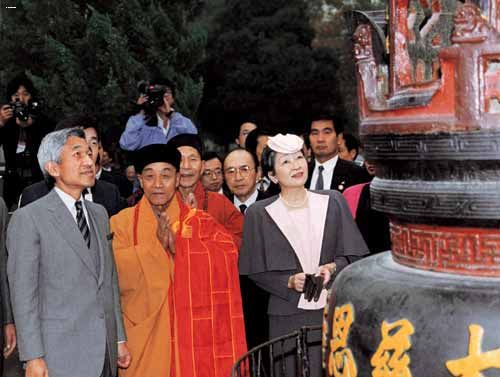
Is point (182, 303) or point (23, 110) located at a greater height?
point (23, 110)

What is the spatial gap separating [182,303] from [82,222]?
724 mm

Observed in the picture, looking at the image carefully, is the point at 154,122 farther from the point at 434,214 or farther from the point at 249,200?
the point at 434,214

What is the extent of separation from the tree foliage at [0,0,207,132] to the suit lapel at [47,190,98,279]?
36.6ft

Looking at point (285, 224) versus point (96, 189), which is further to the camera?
point (96, 189)

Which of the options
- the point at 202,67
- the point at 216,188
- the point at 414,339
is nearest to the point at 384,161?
the point at 414,339

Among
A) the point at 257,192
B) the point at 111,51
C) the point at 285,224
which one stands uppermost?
the point at 111,51

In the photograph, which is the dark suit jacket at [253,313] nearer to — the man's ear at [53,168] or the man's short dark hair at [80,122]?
the man's short dark hair at [80,122]

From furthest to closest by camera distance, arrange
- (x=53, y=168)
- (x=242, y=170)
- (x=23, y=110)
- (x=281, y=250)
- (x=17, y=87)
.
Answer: (x=17, y=87), (x=23, y=110), (x=242, y=170), (x=281, y=250), (x=53, y=168)

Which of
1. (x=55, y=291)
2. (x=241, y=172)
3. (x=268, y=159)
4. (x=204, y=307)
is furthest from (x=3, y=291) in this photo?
(x=241, y=172)

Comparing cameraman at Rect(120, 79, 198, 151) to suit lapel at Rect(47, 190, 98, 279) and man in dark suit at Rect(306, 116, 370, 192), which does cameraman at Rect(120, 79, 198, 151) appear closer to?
man in dark suit at Rect(306, 116, 370, 192)

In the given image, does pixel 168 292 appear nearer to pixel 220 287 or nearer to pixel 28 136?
pixel 220 287

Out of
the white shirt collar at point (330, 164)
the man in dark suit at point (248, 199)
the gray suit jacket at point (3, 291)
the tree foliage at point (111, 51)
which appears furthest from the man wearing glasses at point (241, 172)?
the tree foliage at point (111, 51)

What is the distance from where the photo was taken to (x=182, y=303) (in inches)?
155

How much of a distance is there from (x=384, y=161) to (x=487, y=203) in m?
0.27
